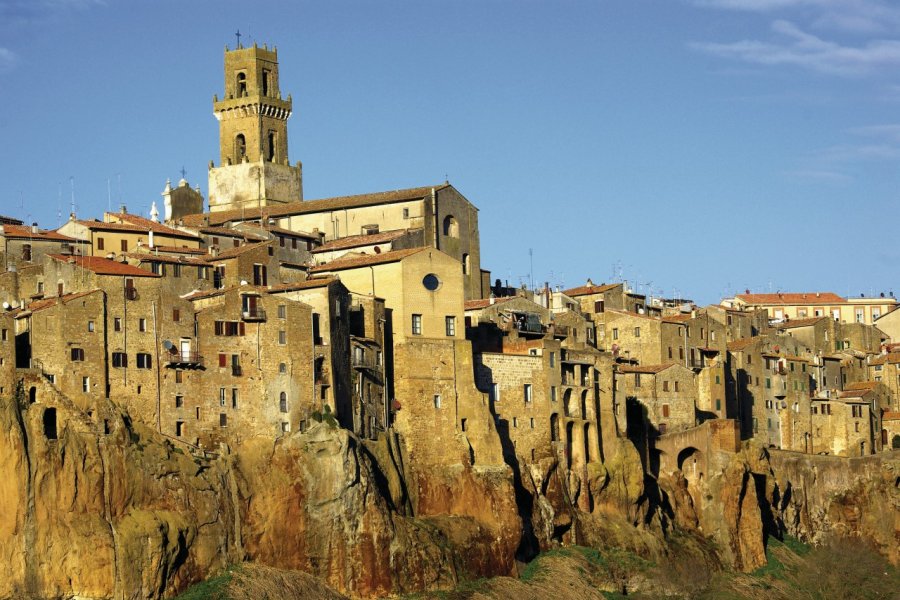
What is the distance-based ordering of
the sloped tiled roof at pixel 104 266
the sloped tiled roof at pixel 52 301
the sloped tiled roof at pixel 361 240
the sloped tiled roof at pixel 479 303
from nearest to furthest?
the sloped tiled roof at pixel 52 301 → the sloped tiled roof at pixel 104 266 → the sloped tiled roof at pixel 479 303 → the sloped tiled roof at pixel 361 240

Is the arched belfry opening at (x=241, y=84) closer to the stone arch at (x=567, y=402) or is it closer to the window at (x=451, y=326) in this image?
the window at (x=451, y=326)

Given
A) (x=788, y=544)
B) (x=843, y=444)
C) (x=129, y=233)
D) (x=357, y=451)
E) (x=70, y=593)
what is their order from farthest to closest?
(x=843, y=444), (x=788, y=544), (x=129, y=233), (x=357, y=451), (x=70, y=593)

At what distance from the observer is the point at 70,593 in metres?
81.0

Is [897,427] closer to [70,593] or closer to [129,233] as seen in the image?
[129,233]

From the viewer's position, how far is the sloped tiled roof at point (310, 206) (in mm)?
114688

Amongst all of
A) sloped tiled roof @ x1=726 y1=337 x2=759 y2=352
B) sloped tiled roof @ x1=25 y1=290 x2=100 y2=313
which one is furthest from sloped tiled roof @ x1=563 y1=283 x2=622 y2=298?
sloped tiled roof @ x1=25 y1=290 x2=100 y2=313

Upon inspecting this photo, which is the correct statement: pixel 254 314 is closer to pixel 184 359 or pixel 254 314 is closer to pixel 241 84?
pixel 184 359

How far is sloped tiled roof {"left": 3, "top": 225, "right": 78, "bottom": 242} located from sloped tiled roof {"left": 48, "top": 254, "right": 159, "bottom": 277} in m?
4.55

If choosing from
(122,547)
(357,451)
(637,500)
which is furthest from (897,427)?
(122,547)

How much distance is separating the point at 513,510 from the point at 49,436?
23573 millimetres

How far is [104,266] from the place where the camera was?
9012 centimetres

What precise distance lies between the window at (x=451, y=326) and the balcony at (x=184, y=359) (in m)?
14.8

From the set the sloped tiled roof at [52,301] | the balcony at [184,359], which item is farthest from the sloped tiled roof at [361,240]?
the sloped tiled roof at [52,301]

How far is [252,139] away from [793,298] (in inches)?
2187
